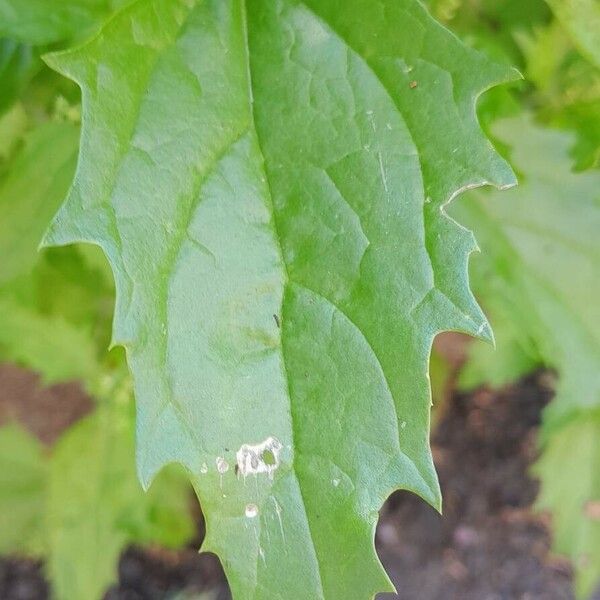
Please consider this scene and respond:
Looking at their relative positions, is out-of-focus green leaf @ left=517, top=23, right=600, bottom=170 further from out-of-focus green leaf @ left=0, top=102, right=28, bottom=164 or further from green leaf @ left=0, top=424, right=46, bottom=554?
green leaf @ left=0, top=424, right=46, bottom=554

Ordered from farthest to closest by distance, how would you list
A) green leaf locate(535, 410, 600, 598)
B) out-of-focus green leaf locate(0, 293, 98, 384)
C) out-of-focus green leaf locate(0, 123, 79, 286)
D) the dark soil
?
the dark soil < green leaf locate(535, 410, 600, 598) < out-of-focus green leaf locate(0, 293, 98, 384) < out-of-focus green leaf locate(0, 123, 79, 286)

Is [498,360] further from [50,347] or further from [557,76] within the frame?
[50,347]

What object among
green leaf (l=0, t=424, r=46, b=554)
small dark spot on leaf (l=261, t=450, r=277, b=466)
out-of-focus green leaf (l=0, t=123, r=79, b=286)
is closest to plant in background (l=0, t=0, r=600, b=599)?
small dark spot on leaf (l=261, t=450, r=277, b=466)

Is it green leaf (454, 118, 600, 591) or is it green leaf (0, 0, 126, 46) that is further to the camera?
green leaf (454, 118, 600, 591)

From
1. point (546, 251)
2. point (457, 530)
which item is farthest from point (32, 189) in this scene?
point (457, 530)

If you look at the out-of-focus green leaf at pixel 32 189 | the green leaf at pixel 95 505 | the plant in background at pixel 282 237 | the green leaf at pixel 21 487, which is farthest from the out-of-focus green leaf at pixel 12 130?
the green leaf at pixel 21 487

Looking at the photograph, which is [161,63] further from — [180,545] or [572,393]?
[180,545]
